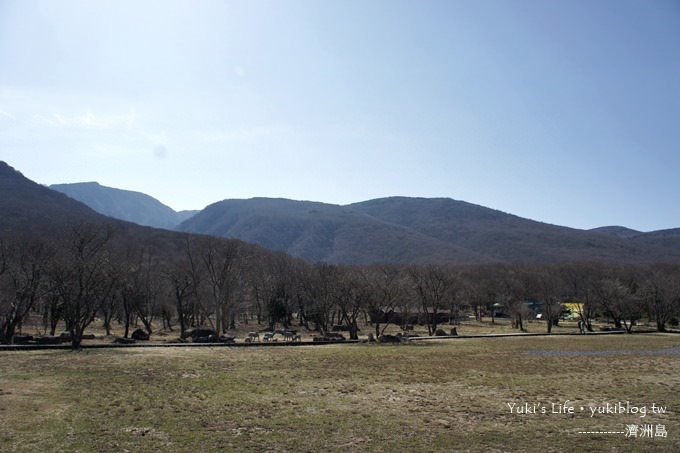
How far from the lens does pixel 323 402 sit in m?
17.1

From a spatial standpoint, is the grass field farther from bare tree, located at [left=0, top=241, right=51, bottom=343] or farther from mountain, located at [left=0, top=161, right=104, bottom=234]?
mountain, located at [left=0, top=161, right=104, bottom=234]

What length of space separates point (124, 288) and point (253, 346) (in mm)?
23433

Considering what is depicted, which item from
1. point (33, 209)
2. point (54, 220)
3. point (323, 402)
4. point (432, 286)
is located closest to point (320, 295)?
point (432, 286)

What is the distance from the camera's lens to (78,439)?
39.7ft

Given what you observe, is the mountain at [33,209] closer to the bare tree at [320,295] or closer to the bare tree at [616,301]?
the bare tree at [320,295]

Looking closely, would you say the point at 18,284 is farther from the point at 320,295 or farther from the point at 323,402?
the point at 323,402

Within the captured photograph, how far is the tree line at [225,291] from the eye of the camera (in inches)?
1638

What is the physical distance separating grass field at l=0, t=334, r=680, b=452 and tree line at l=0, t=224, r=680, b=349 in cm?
1523

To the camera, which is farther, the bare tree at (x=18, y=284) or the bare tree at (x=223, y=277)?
the bare tree at (x=223, y=277)

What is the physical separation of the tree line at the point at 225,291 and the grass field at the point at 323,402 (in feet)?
50.0

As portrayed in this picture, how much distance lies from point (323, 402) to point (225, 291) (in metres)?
45.7

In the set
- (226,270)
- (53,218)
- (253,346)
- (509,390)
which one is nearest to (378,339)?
(253,346)

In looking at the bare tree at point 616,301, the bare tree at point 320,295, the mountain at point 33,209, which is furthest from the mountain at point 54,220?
the bare tree at point 616,301

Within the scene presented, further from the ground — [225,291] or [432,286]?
[432,286]
